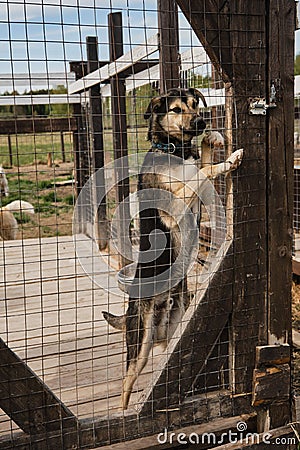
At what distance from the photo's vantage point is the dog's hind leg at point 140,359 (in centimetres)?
300

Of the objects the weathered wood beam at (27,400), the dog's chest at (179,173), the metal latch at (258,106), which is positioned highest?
the metal latch at (258,106)

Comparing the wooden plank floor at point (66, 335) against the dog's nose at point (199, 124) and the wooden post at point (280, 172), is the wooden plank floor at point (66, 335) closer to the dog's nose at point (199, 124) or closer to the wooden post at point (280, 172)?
the wooden post at point (280, 172)

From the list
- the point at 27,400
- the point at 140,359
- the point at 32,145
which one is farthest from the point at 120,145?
the point at 32,145

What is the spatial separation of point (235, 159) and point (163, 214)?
0.79m

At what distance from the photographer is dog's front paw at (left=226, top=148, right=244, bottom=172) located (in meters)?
2.67

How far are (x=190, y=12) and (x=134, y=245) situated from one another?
328 cm

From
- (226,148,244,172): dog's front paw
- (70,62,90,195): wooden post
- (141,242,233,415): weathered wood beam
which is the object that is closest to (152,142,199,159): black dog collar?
(226,148,244,172): dog's front paw

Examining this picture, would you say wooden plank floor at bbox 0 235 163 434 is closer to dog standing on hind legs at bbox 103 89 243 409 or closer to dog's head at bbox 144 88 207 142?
dog standing on hind legs at bbox 103 89 243 409

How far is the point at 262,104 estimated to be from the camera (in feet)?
8.79

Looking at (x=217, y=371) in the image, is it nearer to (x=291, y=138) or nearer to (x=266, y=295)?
(x=266, y=295)

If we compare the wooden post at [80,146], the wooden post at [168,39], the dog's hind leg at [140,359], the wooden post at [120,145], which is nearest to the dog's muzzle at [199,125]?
the wooden post at [168,39]

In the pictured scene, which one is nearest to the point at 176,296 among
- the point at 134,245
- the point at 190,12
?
the point at 190,12

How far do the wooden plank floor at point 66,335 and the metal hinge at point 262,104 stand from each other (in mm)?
1124

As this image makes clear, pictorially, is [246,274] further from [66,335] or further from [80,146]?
[80,146]
